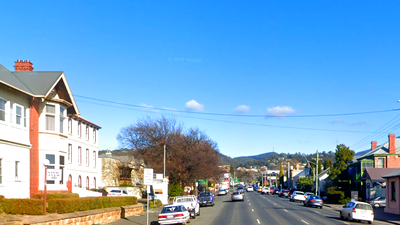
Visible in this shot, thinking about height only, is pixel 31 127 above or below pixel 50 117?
below

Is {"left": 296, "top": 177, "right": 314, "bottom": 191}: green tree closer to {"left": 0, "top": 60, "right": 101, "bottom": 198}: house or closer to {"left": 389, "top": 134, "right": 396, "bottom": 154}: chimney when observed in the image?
{"left": 389, "top": 134, "right": 396, "bottom": 154}: chimney

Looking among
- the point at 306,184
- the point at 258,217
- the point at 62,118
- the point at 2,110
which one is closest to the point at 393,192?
the point at 258,217

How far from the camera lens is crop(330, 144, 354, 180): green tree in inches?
2468

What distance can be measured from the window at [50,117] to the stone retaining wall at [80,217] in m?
6.58

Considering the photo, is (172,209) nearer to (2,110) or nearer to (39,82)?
(2,110)

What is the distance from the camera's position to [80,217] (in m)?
22.3

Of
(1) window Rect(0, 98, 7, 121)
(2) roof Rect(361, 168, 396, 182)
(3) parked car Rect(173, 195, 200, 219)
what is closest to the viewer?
(1) window Rect(0, 98, 7, 121)

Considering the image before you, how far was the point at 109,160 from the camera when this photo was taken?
61.8 metres

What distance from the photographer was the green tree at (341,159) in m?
62.7

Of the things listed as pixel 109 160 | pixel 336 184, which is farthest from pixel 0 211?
pixel 336 184

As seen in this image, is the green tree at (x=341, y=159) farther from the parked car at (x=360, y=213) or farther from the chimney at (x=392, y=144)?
the parked car at (x=360, y=213)

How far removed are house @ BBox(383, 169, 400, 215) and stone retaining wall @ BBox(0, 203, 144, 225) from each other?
22.6 m

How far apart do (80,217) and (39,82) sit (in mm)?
10160

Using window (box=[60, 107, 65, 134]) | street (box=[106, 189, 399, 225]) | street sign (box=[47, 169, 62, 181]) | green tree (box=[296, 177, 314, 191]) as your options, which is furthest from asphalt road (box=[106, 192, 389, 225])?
green tree (box=[296, 177, 314, 191])
